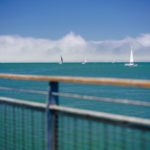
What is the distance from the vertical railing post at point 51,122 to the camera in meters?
3.96

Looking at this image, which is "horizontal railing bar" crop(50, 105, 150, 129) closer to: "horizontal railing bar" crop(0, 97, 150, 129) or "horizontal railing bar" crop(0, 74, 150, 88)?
"horizontal railing bar" crop(0, 97, 150, 129)

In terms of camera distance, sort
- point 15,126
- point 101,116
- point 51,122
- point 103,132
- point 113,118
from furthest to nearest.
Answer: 1. point 15,126
2. point 51,122
3. point 103,132
4. point 101,116
5. point 113,118

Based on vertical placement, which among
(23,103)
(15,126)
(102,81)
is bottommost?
(15,126)

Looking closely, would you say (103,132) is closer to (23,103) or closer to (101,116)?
(101,116)

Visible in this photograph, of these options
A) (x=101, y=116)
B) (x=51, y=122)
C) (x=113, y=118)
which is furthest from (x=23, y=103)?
(x=113, y=118)

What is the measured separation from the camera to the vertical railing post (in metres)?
3.96

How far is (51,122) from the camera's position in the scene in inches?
159

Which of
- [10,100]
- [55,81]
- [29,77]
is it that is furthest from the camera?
[10,100]

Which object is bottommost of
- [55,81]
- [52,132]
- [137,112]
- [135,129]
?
[137,112]

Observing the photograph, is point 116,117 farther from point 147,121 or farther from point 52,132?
point 52,132

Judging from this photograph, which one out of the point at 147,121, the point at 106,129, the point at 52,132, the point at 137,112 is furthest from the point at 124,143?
the point at 137,112

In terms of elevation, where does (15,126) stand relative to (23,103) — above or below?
below

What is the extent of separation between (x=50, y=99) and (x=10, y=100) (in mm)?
842

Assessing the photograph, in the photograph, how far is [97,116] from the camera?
338 centimetres
